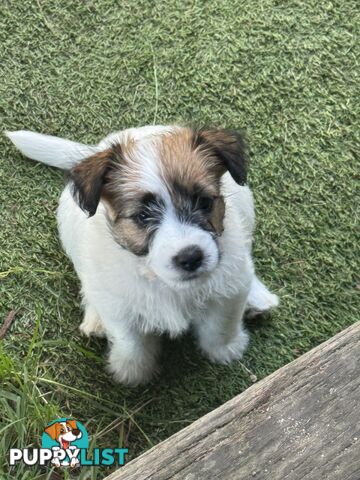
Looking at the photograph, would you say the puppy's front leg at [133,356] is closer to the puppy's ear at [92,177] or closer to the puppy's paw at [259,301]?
the puppy's paw at [259,301]

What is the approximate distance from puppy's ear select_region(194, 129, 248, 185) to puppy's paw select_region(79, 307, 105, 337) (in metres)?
0.98

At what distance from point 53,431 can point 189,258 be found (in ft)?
3.14

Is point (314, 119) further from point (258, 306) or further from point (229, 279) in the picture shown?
point (229, 279)

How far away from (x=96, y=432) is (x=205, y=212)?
1111 millimetres

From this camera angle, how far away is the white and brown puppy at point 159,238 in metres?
2.12

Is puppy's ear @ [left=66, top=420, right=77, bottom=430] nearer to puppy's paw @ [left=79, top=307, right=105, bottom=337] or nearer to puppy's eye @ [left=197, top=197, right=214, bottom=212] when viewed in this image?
puppy's paw @ [left=79, top=307, right=105, bottom=337]

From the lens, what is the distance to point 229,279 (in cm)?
244

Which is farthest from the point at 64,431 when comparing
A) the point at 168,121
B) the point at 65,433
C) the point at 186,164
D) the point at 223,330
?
the point at 168,121

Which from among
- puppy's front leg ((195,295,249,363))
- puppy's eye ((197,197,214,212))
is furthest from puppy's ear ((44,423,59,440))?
puppy's eye ((197,197,214,212))

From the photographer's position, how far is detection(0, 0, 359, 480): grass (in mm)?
2873

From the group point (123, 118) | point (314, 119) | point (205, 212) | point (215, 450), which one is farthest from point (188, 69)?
point (215, 450)

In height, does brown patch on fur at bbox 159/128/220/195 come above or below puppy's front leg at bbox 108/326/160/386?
above

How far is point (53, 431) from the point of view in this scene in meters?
2.54

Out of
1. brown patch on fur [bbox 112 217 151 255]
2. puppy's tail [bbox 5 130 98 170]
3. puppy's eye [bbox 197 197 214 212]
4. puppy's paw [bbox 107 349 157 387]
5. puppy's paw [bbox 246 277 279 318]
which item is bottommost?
puppy's paw [bbox 107 349 157 387]
